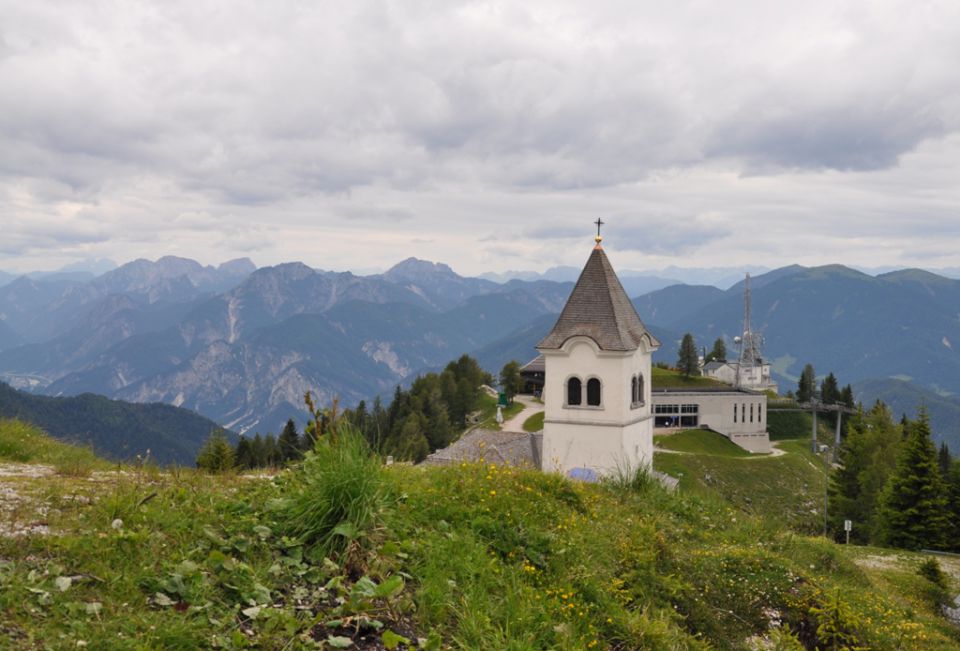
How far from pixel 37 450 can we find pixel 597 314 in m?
25.0

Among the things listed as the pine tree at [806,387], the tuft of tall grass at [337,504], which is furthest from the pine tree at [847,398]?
the tuft of tall grass at [337,504]

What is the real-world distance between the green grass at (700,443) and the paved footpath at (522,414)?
14449 mm

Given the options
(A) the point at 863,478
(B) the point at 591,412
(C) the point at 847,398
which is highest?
(B) the point at 591,412

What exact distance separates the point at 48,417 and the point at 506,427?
515ft

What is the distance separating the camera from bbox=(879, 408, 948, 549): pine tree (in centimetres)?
4131

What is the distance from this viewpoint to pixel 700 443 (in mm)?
87938

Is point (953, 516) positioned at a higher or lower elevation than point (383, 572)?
lower

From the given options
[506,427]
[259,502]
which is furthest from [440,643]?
[506,427]

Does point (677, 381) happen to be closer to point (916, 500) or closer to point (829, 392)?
point (829, 392)

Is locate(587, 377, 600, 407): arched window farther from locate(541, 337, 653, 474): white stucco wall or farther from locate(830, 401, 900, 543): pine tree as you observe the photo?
locate(830, 401, 900, 543): pine tree

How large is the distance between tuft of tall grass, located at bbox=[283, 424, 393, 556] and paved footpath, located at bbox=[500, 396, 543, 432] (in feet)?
221

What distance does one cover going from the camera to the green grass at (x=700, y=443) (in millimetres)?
83375

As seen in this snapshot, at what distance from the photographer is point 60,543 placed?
6.74m

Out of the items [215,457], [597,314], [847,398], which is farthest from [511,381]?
[215,457]
